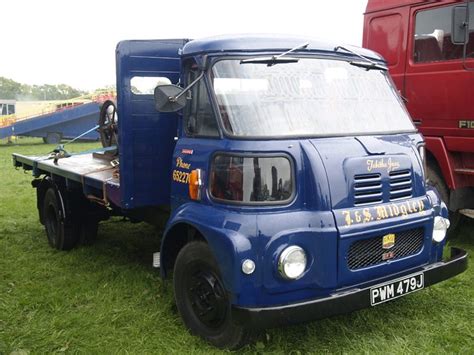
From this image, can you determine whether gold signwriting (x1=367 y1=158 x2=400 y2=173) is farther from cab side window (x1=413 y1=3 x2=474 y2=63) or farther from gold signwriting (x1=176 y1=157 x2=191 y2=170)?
cab side window (x1=413 y1=3 x2=474 y2=63)

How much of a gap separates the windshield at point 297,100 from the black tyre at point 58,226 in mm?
3005

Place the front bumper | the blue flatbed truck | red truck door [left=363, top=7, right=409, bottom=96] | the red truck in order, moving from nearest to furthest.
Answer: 1. the front bumper
2. the blue flatbed truck
3. the red truck
4. red truck door [left=363, top=7, right=409, bottom=96]

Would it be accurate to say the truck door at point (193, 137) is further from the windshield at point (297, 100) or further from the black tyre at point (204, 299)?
the black tyre at point (204, 299)

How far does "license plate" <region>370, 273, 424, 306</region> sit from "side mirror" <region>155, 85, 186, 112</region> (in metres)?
1.77

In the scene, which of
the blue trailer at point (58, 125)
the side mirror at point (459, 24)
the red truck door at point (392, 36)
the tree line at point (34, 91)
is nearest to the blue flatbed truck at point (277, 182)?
the side mirror at point (459, 24)

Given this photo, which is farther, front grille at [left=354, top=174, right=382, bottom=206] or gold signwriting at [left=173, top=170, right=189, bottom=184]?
gold signwriting at [left=173, top=170, right=189, bottom=184]

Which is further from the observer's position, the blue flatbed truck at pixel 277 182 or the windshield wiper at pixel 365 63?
the windshield wiper at pixel 365 63

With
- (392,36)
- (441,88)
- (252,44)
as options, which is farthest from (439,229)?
(392,36)

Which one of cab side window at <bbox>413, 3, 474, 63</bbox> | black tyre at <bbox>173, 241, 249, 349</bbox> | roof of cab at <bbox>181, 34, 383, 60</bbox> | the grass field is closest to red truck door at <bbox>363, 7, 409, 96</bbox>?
cab side window at <bbox>413, 3, 474, 63</bbox>

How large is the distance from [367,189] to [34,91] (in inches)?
3055

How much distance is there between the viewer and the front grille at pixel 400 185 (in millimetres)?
3572

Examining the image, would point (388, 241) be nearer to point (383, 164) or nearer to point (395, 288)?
point (395, 288)

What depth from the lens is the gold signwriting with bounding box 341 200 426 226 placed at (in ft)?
10.8

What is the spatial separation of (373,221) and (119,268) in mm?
2827
